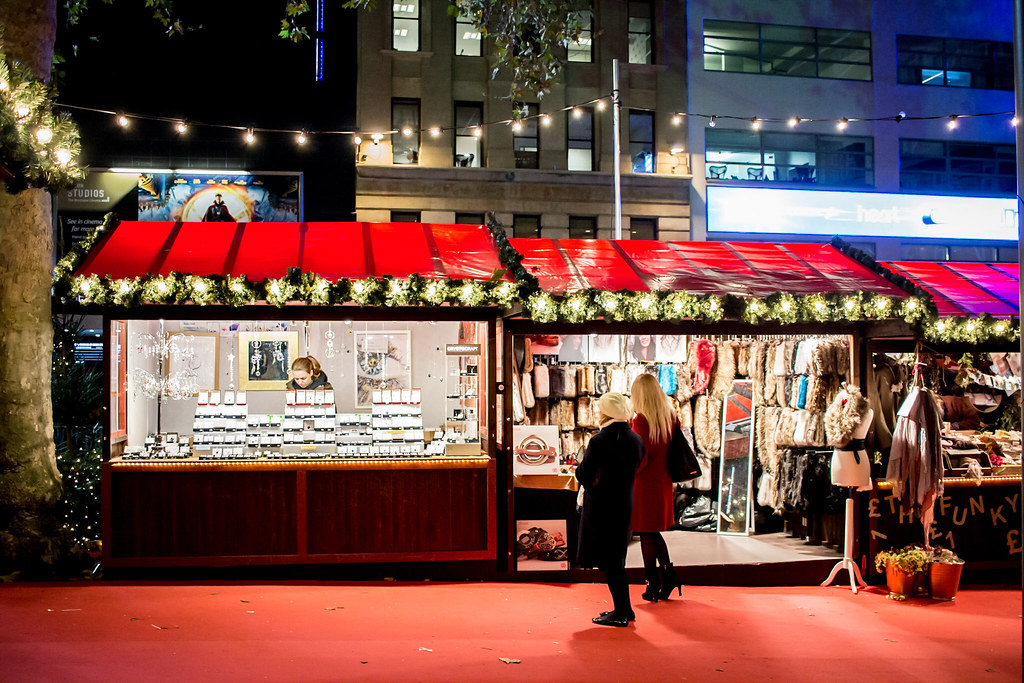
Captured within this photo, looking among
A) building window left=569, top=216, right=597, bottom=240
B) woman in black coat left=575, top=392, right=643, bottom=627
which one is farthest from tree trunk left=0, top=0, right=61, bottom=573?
building window left=569, top=216, right=597, bottom=240

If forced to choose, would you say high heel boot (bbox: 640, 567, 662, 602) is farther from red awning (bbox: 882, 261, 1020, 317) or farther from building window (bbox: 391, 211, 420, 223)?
building window (bbox: 391, 211, 420, 223)

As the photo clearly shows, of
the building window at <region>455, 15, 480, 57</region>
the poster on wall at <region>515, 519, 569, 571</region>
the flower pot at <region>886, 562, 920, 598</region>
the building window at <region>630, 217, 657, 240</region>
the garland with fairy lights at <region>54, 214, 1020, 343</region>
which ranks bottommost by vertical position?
the flower pot at <region>886, 562, 920, 598</region>

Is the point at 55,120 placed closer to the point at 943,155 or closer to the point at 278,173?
the point at 278,173

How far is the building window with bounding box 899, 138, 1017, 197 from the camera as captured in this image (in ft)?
76.0

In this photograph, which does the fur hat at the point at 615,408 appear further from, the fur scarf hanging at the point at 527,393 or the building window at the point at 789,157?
the building window at the point at 789,157

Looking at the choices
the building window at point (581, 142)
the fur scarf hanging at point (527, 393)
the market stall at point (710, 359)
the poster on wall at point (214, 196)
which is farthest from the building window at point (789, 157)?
the fur scarf hanging at point (527, 393)

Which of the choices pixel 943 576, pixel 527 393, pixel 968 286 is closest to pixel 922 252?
pixel 968 286

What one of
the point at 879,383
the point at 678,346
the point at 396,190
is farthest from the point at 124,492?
the point at 396,190

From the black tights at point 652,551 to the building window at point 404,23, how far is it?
1695cm

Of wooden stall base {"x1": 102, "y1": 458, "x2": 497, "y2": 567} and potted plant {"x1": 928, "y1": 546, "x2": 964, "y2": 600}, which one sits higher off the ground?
wooden stall base {"x1": 102, "y1": 458, "x2": 497, "y2": 567}

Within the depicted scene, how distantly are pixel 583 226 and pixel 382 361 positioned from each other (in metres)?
13.2

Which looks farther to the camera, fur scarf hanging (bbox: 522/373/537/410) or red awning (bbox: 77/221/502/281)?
fur scarf hanging (bbox: 522/373/537/410)

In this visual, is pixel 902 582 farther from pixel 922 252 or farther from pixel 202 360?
pixel 922 252

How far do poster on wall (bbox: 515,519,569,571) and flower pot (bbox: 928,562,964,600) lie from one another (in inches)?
126
